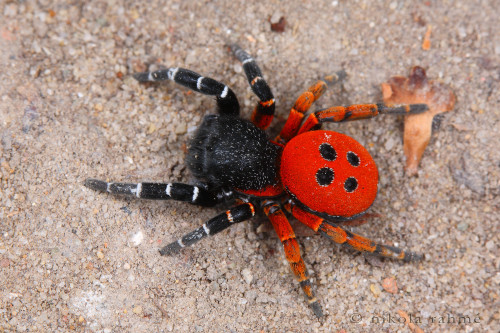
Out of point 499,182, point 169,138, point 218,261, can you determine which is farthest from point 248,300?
point 499,182

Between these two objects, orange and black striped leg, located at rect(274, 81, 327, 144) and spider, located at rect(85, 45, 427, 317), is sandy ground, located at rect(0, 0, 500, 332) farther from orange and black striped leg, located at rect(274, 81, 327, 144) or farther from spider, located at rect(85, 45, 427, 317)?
orange and black striped leg, located at rect(274, 81, 327, 144)

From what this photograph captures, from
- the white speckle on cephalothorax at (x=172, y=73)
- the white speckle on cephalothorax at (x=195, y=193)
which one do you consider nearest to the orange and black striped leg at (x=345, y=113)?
the white speckle on cephalothorax at (x=195, y=193)

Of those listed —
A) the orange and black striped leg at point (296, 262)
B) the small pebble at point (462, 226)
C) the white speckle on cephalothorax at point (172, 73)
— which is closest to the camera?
the orange and black striped leg at point (296, 262)

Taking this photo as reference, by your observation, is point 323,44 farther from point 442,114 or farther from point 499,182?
point 499,182

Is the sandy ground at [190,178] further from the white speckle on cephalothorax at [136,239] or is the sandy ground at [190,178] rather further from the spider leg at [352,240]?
the spider leg at [352,240]

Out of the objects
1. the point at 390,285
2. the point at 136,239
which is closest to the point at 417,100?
the point at 390,285

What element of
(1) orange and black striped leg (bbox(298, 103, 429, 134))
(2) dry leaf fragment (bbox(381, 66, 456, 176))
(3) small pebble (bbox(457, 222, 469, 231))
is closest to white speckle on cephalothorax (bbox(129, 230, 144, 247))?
(1) orange and black striped leg (bbox(298, 103, 429, 134))
